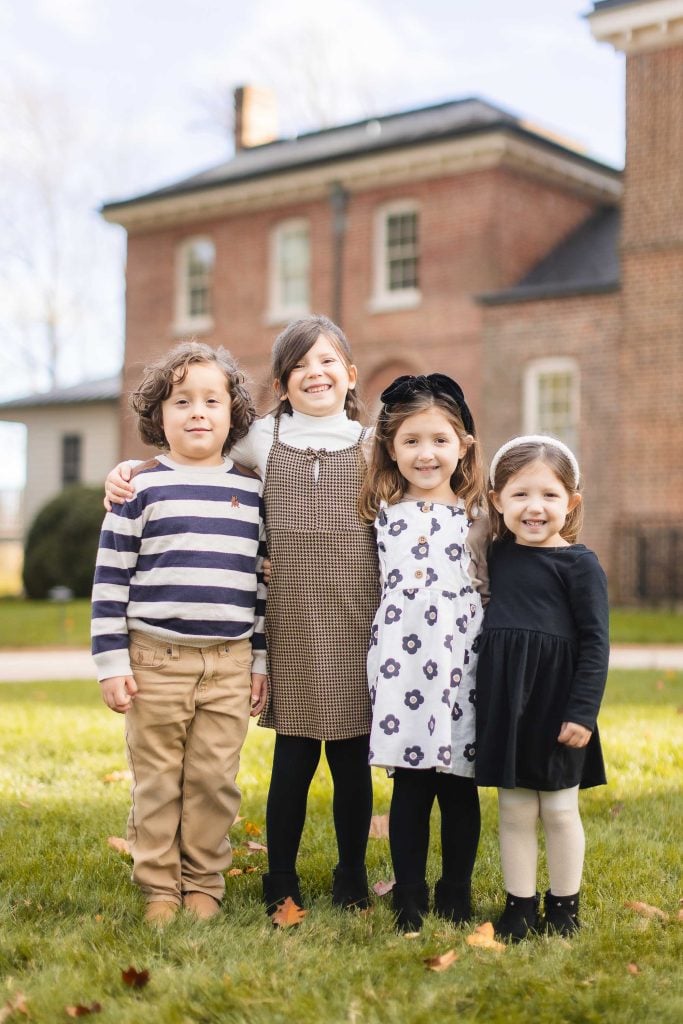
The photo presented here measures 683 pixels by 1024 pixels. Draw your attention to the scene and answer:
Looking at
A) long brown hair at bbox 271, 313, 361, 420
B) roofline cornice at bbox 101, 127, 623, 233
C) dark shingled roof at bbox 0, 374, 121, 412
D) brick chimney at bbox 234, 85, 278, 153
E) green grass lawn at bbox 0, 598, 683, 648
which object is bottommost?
green grass lawn at bbox 0, 598, 683, 648

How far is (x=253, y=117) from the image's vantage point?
26.5 m

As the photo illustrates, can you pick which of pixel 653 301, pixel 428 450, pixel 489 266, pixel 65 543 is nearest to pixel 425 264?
pixel 489 266

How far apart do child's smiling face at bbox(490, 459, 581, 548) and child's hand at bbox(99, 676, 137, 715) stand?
3.84 ft

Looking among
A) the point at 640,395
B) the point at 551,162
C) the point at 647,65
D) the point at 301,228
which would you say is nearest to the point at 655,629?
the point at 640,395

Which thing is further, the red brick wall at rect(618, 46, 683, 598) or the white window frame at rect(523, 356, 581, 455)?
the white window frame at rect(523, 356, 581, 455)

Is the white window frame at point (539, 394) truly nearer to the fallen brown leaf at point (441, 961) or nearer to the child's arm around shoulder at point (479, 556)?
the child's arm around shoulder at point (479, 556)

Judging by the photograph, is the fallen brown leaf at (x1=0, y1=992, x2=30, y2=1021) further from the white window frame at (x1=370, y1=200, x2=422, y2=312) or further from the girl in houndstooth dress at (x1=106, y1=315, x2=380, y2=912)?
the white window frame at (x1=370, y1=200, x2=422, y2=312)

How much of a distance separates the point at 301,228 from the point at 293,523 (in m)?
18.8

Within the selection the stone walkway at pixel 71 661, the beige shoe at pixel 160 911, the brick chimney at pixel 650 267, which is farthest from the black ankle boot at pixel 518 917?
the brick chimney at pixel 650 267

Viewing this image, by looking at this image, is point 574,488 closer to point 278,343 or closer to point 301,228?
point 278,343

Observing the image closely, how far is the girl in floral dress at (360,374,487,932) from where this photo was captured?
3.35 m

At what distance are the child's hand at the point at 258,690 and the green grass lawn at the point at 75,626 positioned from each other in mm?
9175

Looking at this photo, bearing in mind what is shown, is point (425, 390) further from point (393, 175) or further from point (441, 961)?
point (393, 175)

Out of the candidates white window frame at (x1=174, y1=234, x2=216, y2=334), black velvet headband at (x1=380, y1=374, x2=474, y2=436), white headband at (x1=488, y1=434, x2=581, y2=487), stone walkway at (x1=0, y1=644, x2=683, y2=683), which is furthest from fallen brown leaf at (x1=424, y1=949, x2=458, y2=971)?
white window frame at (x1=174, y1=234, x2=216, y2=334)
